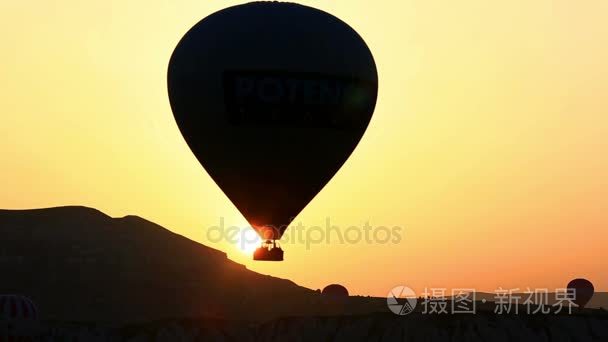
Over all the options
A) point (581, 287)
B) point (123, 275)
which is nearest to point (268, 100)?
point (581, 287)

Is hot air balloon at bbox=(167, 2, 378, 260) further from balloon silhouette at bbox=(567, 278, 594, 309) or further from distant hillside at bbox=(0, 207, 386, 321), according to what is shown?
distant hillside at bbox=(0, 207, 386, 321)

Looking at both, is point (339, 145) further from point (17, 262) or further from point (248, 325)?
point (17, 262)

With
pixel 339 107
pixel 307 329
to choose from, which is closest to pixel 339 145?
pixel 339 107

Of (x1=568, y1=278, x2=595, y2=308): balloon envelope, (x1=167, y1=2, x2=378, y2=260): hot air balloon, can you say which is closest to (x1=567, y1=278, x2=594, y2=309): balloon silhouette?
(x1=568, y1=278, x2=595, y2=308): balloon envelope

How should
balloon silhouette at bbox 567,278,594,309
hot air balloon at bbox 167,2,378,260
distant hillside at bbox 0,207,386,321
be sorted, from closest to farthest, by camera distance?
hot air balloon at bbox 167,2,378,260
balloon silhouette at bbox 567,278,594,309
distant hillside at bbox 0,207,386,321

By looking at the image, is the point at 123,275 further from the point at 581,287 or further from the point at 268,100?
the point at 268,100

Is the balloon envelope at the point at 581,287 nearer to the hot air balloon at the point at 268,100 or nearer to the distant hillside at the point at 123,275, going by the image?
the distant hillside at the point at 123,275
